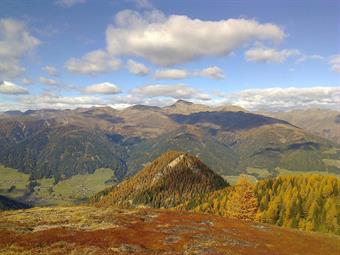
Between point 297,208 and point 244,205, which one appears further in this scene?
point 297,208

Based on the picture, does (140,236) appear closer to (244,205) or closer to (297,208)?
(244,205)

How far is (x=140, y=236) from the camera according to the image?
62906 millimetres

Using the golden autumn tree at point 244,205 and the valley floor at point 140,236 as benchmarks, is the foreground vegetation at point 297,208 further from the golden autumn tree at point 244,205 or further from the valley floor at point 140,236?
the valley floor at point 140,236

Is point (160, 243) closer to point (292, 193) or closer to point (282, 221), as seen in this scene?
point (282, 221)

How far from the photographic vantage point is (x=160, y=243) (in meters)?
59.8

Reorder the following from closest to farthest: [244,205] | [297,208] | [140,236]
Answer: [140,236], [244,205], [297,208]

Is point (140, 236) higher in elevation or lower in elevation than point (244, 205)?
higher

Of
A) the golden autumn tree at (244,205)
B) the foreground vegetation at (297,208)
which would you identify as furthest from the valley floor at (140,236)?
the foreground vegetation at (297,208)

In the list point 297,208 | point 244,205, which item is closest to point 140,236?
point 244,205

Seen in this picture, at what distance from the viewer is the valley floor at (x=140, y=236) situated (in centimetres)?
5391

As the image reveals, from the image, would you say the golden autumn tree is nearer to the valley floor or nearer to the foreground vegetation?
the foreground vegetation

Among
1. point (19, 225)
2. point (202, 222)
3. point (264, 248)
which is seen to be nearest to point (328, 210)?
point (202, 222)

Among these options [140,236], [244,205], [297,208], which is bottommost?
[297,208]

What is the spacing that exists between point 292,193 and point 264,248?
14677 cm
